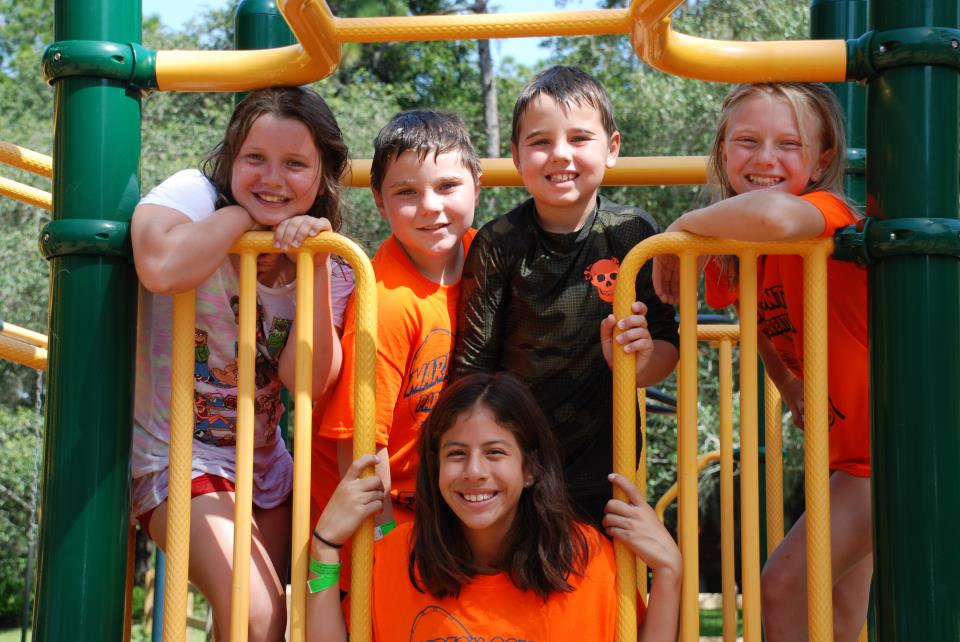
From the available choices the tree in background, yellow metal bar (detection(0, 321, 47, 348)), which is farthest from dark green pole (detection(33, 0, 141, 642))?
the tree in background

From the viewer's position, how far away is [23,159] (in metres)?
2.64

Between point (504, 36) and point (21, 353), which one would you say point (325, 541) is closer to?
point (504, 36)

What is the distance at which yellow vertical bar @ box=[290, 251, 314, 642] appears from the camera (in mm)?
1955

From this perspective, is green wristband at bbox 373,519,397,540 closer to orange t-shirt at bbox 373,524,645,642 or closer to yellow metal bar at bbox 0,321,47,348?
orange t-shirt at bbox 373,524,645,642

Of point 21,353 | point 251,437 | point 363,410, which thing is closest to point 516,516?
point 363,410

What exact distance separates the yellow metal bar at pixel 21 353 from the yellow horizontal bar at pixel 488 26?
4.43ft

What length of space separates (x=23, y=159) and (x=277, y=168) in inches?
29.7

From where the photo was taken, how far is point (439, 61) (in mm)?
19141

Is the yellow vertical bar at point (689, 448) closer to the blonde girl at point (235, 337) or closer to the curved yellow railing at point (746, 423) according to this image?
the curved yellow railing at point (746, 423)

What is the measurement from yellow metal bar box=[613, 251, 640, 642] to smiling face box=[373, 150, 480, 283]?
60cm

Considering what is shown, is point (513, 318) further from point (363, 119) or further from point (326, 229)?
point (363, 119)

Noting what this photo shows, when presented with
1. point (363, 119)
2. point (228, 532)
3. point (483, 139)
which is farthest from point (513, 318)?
point (483, 139)

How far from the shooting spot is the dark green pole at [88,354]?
196 centimetres

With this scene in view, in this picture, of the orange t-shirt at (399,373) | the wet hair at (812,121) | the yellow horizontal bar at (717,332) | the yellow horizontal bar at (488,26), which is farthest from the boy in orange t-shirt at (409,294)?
A: the yellow horizontal bar at (717,332)
